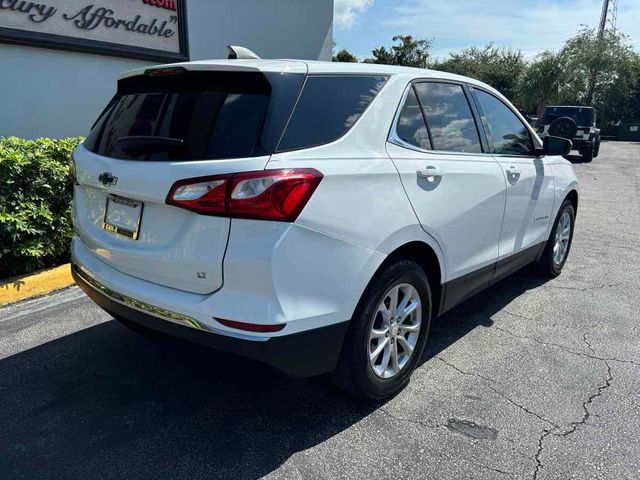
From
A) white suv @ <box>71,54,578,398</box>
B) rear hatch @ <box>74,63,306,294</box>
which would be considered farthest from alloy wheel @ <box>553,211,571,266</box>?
rear hatch @ <box>74,63,306,294</box>

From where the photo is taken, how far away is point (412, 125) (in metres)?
2.87

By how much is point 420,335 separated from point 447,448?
2.26ft

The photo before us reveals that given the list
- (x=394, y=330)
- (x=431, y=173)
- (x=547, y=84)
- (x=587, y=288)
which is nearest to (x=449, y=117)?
(x=431, y=173)

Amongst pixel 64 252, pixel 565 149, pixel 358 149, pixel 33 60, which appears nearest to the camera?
pixel 358 149

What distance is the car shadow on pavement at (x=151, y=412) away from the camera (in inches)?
92.4

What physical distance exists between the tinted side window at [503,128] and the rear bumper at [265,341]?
7.07 feet

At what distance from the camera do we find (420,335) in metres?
3.00

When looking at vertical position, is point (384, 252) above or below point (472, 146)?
below

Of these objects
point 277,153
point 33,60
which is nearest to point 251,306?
point 277,153

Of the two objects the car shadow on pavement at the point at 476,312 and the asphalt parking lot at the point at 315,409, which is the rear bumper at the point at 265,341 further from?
the car shadow on pavement at the point at 476,312

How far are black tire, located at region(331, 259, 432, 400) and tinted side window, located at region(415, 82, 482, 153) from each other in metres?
0.83

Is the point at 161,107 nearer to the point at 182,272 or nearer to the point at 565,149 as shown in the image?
the point at 182,272

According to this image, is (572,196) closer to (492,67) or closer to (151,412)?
(151,412)

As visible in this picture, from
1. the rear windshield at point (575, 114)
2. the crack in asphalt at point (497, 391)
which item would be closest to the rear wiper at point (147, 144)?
the crack in asphalt at point (497, 391)
